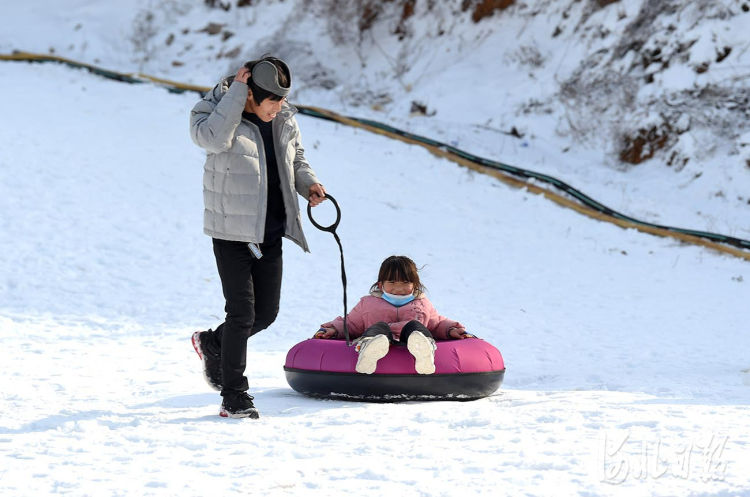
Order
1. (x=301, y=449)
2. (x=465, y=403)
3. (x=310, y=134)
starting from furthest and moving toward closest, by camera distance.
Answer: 1. (x=310, y=134)
2. (x=465, y=403)
3. (x=301, y=449)

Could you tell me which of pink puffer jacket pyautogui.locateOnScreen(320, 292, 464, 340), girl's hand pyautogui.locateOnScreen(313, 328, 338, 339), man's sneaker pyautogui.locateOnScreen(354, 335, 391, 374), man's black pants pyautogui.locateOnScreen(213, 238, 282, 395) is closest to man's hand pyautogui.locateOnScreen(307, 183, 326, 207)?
man's black pants pyautogui.locateOnScreen(213, 238, 282, 395)

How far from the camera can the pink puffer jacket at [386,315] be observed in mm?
5809

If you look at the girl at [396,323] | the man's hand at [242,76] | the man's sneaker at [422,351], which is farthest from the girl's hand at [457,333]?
the man's hand at [242,76]

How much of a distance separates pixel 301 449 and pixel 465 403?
159 cm

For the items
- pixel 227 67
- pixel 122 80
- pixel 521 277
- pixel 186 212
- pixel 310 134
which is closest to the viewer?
pixel 521 277

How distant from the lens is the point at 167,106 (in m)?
16.7

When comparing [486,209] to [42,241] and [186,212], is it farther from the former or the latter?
[42,241]

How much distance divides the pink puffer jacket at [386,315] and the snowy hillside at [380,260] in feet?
2.22

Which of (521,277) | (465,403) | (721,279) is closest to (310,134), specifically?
(521,277)

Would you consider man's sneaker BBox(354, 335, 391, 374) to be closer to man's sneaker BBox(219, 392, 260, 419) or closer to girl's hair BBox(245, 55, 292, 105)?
man's sneaker BBox(219, 392, 260, 419)

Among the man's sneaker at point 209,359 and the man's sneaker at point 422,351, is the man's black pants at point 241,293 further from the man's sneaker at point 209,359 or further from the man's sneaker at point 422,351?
the man's sneaker at point 422,351

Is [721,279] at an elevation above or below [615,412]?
above

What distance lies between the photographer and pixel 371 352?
5.27 m

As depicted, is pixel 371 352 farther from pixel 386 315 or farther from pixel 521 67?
pixel 521 67
